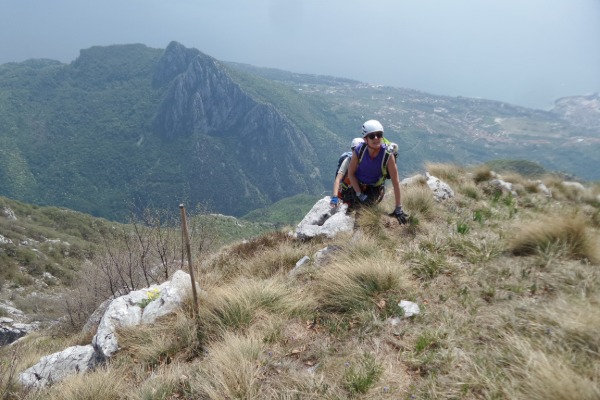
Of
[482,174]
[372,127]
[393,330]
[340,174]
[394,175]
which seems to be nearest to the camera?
[393,330]

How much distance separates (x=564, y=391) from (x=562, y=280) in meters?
2.14

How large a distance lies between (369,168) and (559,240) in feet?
10.8

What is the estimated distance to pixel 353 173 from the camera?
6.82m

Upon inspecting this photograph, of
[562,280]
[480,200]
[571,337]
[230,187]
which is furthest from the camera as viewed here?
[230,187]

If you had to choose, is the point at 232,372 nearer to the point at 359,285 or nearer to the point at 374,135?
the point at 359,285

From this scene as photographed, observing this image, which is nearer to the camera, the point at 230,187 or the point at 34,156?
the point at 34,156

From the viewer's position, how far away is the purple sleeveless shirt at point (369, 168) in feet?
21.5

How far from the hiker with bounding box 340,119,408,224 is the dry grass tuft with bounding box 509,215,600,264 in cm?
201

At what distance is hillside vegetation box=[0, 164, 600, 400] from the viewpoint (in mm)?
2693

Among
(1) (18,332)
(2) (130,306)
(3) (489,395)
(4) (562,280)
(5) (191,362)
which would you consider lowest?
(1) (18,332)

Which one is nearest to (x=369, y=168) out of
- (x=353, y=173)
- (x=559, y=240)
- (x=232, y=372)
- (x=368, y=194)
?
(x=353, y=173)

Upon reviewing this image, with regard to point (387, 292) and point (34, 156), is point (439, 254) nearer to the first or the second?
point (387, 292)

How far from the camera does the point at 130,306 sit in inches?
214

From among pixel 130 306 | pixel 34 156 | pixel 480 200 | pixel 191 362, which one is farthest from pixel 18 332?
pixel 34 156
